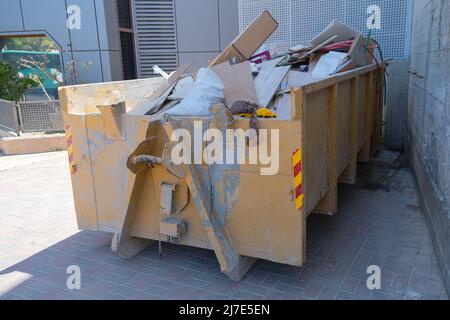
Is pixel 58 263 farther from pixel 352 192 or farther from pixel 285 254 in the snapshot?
pixel 352 192

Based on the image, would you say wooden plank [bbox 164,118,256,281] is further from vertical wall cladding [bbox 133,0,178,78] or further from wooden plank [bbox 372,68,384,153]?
vertical wall cladding [bbox 133,0,178,78]

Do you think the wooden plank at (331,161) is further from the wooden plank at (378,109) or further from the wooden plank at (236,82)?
the wooden plank at (378,109)

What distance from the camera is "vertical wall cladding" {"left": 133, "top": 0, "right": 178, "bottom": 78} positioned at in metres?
11.1

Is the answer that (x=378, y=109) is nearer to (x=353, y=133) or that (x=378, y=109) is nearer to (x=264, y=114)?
(x=353, y=133)

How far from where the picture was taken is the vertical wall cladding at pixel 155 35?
36.3 ft

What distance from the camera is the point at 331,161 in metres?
3.96

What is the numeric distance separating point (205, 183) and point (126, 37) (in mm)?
9105

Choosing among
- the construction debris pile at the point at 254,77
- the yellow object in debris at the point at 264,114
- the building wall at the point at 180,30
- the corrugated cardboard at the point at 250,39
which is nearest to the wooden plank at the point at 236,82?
the construction debris pile at the point at 254,77

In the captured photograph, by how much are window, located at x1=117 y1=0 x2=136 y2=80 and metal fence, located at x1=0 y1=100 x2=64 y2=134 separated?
2.65 m

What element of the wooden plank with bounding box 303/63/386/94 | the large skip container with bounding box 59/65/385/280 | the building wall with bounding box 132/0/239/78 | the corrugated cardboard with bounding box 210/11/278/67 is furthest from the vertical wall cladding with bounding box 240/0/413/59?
the large skip container with bounding box 59/65/385/280

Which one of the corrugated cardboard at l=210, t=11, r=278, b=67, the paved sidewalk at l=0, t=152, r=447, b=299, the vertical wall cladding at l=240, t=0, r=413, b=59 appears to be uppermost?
the vertical wall cladding at l=240, t=0, r=413, b=59

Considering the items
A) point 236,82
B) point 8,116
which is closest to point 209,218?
point 236,82

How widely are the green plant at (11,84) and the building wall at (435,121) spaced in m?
9.13

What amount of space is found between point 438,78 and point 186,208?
2939 millimetres
